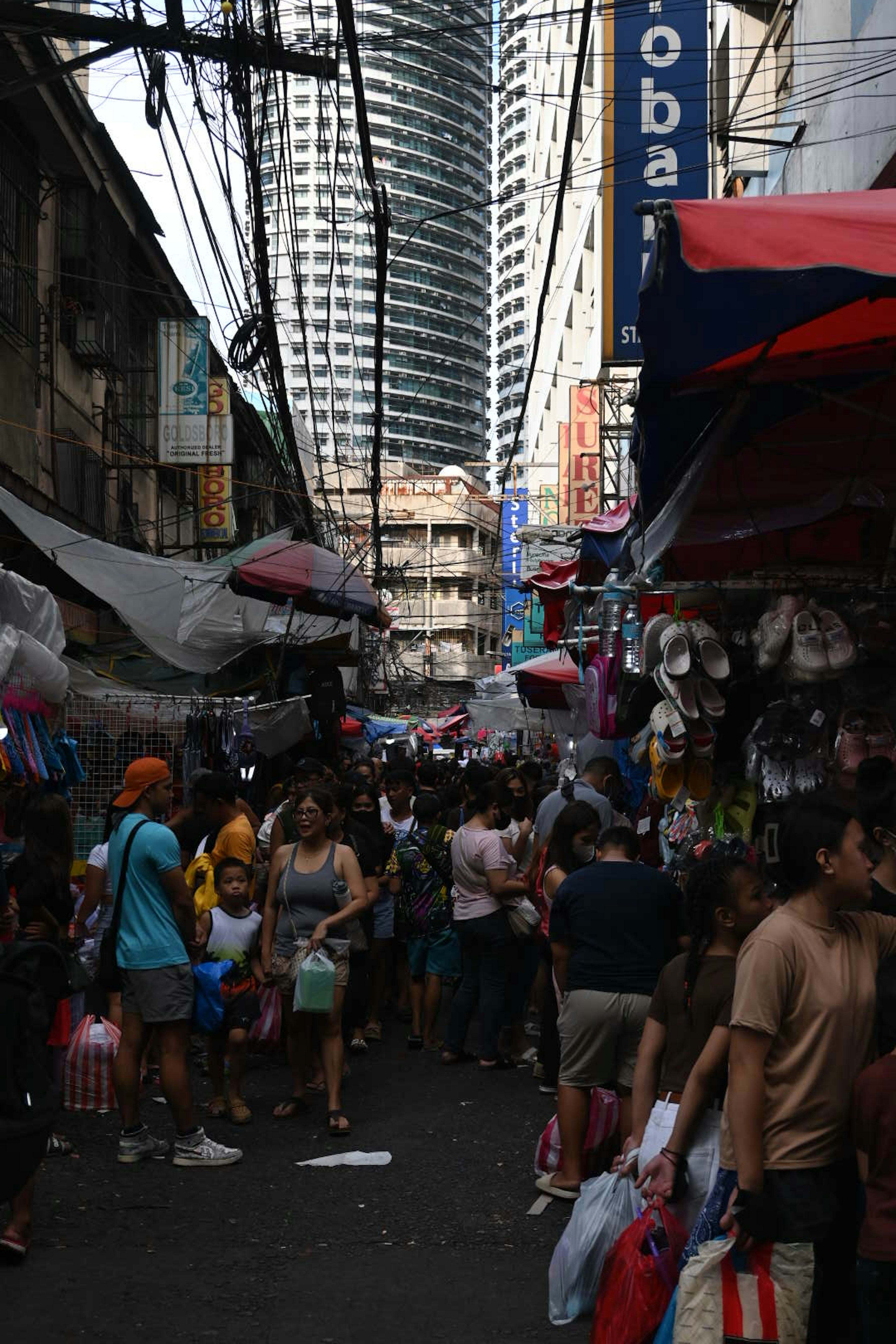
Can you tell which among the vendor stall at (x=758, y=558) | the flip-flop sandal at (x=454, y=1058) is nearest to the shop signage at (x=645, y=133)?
the flip-flop sandal at (x=454, y=1058)

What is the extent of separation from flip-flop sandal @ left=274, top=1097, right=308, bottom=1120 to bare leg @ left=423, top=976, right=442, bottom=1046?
6.12ft

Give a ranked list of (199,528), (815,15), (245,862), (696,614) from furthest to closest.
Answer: (199,528), (815,15), (245,862), (696,614)

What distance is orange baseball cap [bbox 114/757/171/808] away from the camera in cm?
673

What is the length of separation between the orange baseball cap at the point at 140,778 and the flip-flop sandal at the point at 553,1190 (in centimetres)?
265

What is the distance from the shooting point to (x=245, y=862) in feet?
28.5

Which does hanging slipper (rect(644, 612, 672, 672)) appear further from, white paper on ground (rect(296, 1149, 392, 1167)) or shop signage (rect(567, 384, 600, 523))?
shop signage (rect(567, 384, 600, 523))

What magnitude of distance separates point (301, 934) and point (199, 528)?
16.1m

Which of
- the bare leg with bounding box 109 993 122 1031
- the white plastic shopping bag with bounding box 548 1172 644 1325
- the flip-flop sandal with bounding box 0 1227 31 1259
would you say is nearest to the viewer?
the white plastic shopping bag with bounding box 548 1172 644 1325

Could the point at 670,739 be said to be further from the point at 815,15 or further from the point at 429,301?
the point at 429,301

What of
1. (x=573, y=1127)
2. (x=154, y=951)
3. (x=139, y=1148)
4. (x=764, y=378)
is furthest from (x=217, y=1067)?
(x=764, y=378)

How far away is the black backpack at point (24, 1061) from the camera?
132 inches

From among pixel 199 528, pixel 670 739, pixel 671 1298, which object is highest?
pixel 199 528

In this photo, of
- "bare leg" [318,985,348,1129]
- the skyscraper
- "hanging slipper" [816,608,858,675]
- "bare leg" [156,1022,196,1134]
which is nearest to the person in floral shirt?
"bare leg" [318,985,348,1129]

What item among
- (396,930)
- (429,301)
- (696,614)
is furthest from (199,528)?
(429,301)
